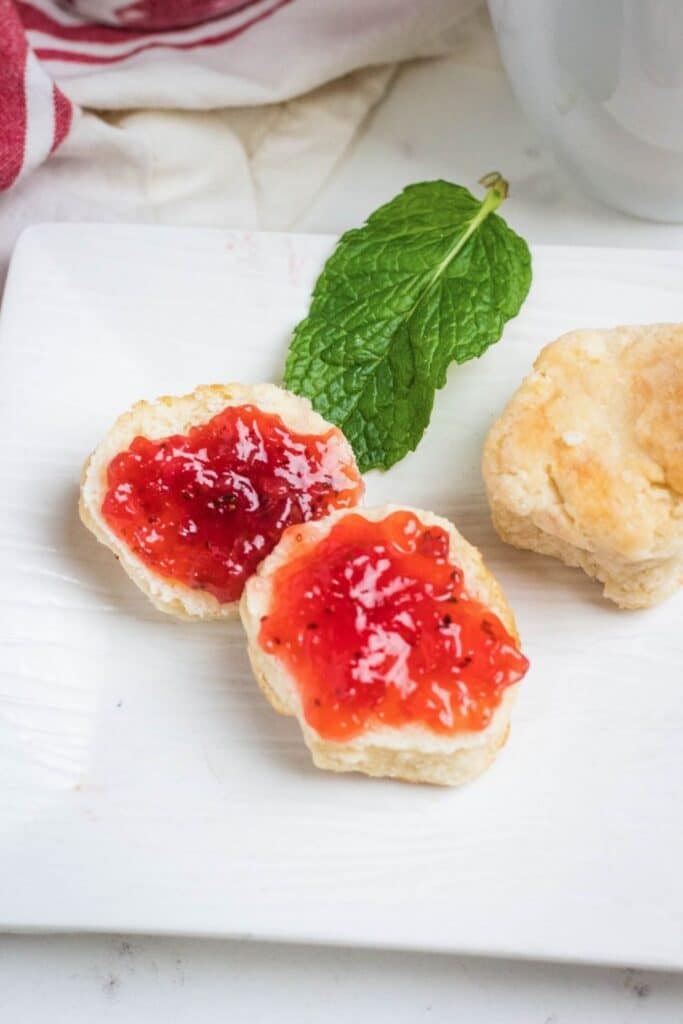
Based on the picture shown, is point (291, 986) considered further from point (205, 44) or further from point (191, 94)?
point (205, 44)

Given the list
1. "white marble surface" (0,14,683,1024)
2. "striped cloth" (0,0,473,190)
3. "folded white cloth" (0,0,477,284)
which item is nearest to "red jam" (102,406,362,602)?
"white marble surface" (0,14,683,1024)

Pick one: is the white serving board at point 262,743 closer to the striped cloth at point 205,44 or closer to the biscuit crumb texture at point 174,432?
the biscuit crumb texture at point 174,432

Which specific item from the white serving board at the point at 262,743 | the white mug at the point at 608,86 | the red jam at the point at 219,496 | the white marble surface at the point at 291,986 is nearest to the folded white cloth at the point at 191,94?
the white serving board at the point at 262,743

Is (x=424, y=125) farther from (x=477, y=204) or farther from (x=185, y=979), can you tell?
(x=185, y=979)

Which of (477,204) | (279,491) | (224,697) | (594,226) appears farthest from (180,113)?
(224,697)

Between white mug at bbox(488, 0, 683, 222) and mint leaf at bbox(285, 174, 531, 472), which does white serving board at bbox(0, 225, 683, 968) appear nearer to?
mint leaf at bbox(285, 174, 531, 472)
